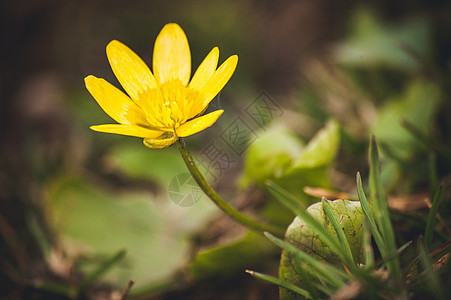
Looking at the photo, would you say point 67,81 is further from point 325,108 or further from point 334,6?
point 334,6

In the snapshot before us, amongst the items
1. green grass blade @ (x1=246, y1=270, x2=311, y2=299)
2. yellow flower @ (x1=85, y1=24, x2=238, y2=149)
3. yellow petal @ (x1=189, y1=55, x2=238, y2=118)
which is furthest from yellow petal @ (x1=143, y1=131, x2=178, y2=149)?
green grass blade @ (x1=246, y1=270, x2=311, y2=299)

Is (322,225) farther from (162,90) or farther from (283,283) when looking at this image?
(162,90)

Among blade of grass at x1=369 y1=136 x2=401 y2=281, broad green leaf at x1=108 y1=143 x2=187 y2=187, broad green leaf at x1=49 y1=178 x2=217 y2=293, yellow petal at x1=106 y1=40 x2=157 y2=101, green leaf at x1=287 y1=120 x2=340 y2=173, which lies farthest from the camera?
broad green leaf at x1=108 y1=143 x2=187 y2=187

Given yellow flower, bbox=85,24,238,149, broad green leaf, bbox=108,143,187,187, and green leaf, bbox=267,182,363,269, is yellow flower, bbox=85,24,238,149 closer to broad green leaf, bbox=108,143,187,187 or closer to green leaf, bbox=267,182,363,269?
green leaf, bbox=267,182,363,269

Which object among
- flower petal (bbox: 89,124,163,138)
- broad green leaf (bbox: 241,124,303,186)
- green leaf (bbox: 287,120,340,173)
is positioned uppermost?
flower petal (bbox: 89,124,163,138)

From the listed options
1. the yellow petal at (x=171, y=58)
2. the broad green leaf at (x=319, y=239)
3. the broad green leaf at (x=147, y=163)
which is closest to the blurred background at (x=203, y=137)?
the broad green leaf at (x=147, y=163)
